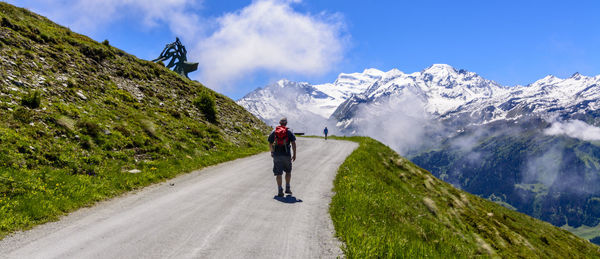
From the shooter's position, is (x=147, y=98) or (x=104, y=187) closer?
(x=104, y=187)

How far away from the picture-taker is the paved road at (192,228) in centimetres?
677

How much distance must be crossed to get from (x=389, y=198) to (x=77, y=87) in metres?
21.4

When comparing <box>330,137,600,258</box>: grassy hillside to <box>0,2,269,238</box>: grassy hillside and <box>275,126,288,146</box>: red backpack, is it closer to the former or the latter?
<box>275,126,288,146</box>: red backpack

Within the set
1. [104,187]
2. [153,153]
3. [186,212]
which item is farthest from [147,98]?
[186,212]

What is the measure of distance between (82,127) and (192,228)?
39.3 ft

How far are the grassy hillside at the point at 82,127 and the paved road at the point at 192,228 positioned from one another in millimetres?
1318

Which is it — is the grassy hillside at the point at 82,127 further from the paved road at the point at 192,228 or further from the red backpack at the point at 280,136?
the red backpack at the point at 280,136

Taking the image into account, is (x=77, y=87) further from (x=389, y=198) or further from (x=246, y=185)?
(x=389, y=198)

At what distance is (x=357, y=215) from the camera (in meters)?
10.2

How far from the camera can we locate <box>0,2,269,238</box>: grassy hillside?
10.7 m

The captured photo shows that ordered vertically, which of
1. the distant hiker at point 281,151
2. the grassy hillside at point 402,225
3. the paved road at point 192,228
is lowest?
the grassy hillside at point 402,225

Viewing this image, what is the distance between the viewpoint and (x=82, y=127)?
15961 millimetres

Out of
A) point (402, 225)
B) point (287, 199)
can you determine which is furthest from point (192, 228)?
point (402, 225)

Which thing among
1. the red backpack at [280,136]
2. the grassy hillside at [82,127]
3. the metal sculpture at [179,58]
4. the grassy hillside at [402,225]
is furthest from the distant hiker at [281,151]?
the metal sculpture at [179,58]
